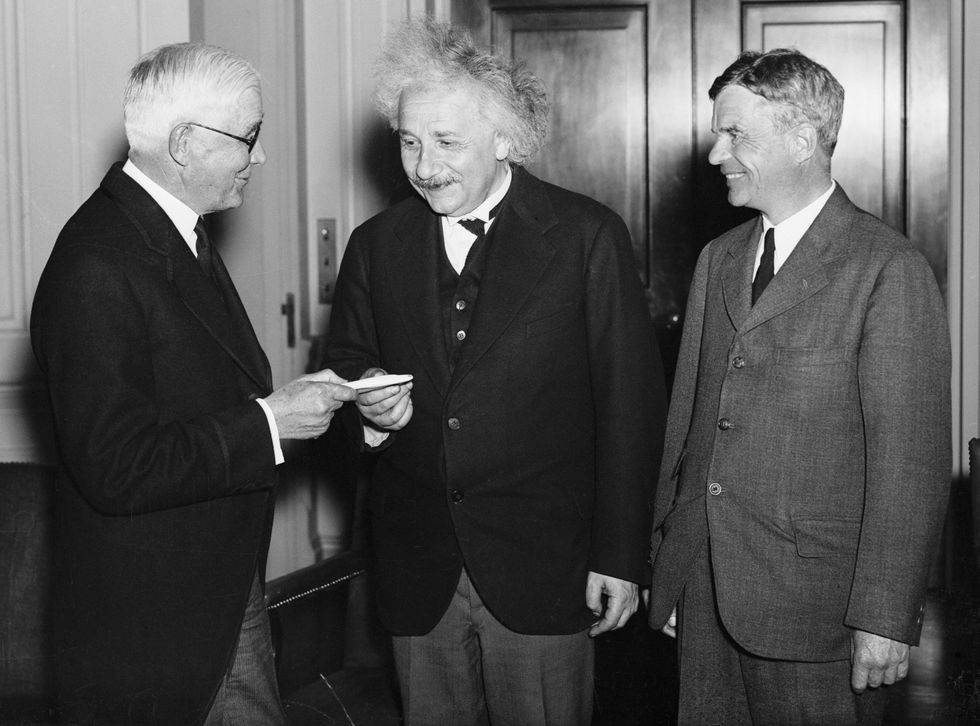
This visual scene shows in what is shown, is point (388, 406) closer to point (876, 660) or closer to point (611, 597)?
point (611, 597)

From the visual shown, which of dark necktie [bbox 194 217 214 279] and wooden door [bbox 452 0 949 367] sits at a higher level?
wooden door [bbox 452 0 949 367]

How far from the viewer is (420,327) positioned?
88.8 inches

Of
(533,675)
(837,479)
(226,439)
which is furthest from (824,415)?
(226,439)

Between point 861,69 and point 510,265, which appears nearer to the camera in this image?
point 510,265

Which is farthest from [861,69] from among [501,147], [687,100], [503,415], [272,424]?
[272,424]

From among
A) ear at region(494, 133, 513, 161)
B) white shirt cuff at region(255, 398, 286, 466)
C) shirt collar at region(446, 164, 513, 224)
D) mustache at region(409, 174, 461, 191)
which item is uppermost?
ear at region(494, 133, 513, 161)

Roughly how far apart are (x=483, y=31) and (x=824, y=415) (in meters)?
2.65

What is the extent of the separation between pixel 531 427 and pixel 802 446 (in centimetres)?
54

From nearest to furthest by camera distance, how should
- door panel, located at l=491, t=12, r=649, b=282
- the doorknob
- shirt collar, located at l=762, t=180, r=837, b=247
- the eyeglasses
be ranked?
1. the eyeglasses
2. shirt collar, located at l=762, t=180, r=837, b=247
3. door panel, located at l=491, t=12, r=649, b=282
4. the doorknob

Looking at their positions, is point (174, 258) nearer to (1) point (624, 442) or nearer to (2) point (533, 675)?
(1) point (624, 442)

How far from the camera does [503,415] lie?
2.21 metres

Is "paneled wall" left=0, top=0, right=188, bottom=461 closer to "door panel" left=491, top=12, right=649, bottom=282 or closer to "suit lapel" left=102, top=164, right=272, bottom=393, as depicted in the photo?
"door panel" left=491, top=12, right=649, bottom=282

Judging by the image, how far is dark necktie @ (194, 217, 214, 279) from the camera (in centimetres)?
210

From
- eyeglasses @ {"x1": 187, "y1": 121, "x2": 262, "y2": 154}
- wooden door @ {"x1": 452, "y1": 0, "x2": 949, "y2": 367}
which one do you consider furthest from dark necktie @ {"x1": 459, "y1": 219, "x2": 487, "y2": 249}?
wooden door @ {"x1": 452, "y1": 0, "x2": 949, "y2": 367}
